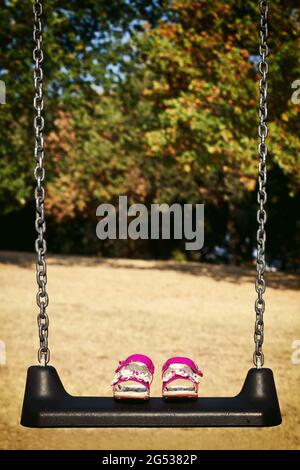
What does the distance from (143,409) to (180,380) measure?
354 millimetres

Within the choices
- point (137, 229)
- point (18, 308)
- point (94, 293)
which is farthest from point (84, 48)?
point (137, 229)

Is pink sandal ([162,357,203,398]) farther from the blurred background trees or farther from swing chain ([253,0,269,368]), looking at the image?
the blurred background trees

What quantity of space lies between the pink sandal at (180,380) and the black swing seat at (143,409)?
0.06 metres

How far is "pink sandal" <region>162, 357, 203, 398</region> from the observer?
3.69 metres

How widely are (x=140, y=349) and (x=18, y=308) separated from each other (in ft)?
13.6

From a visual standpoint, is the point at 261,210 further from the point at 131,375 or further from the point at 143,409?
the point at 143,409

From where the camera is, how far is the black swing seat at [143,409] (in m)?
3.45

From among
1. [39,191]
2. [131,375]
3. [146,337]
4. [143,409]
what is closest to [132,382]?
[131,375]

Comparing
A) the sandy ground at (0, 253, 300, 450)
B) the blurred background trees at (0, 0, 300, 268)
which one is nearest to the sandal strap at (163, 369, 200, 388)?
the sandy ground at (0, 253, 300, 450)

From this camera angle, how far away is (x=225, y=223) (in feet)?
87.2

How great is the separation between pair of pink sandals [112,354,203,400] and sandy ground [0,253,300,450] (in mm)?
1305

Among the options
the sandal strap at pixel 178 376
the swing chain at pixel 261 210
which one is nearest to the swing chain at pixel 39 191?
the sandal strap at pixel 178 376

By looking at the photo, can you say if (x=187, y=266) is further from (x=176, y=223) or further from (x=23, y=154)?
(x=23, y=154)

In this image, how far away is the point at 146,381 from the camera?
12.2 feet
